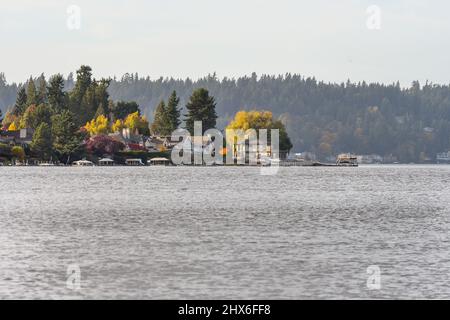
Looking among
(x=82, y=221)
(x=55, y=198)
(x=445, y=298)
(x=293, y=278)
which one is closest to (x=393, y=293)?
(x=445, y=298)

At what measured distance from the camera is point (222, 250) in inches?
1869

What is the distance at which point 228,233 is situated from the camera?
5647cm

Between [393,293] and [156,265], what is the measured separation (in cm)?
1196

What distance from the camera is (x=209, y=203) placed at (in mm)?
87312

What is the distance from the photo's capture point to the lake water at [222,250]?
117 feet

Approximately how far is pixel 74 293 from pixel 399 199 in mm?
69813

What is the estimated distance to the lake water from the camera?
117 feet

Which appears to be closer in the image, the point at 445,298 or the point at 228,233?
the point at 445,298

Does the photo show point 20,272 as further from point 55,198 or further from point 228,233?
point 55,198
